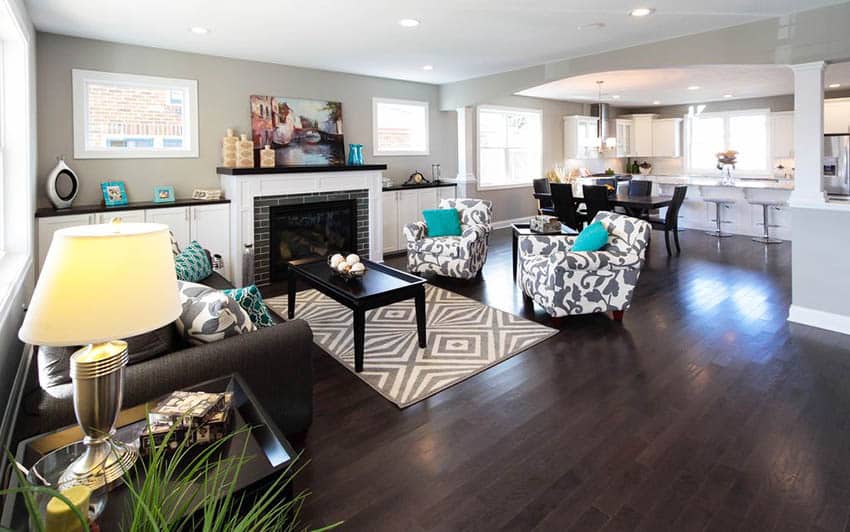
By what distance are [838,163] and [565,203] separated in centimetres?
482

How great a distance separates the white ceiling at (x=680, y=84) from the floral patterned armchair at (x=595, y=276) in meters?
3.27

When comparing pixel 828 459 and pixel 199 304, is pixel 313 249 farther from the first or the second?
pixel 828 459

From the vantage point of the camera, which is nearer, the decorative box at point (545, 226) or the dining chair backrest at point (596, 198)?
the decorative box at point (545, 226)

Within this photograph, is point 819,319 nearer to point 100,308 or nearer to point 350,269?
point 350,269

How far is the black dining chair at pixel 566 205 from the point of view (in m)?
7.50

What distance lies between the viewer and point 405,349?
370cm

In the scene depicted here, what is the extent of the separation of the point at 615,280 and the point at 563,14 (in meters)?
2.22

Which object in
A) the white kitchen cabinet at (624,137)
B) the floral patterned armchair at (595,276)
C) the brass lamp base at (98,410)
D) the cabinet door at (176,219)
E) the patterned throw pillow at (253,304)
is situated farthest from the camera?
the white kitchen cabinet at (624,137)

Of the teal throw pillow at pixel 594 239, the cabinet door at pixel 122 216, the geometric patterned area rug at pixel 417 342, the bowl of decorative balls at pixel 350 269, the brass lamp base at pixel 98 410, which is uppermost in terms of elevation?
the cabinet door at pixel 122 216

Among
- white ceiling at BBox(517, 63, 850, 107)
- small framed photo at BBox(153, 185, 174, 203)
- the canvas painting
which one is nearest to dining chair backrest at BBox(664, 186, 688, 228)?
white ceiling at BBox(517, 63, 850, 107)

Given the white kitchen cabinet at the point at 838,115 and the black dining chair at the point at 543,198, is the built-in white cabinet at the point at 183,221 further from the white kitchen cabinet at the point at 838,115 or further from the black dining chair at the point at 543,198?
the white kitchen cabinet at the point at 838,115

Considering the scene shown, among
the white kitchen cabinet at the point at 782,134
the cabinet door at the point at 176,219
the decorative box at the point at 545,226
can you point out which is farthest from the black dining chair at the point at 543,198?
the cabinet door at the point at 176,219

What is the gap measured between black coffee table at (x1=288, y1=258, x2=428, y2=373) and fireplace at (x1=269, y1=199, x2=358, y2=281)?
5.62 ft

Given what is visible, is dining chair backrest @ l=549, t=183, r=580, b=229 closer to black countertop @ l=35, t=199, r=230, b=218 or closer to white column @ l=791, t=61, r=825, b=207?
white column @ l=791, t=61, r=825, b=207
